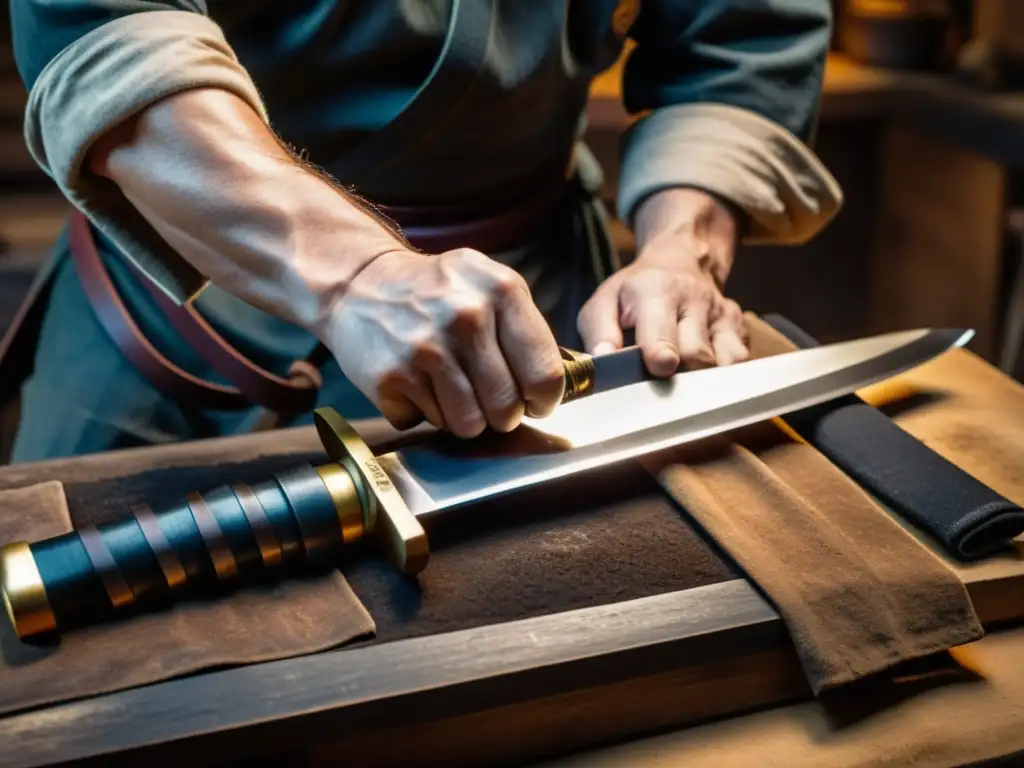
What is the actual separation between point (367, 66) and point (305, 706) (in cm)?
49

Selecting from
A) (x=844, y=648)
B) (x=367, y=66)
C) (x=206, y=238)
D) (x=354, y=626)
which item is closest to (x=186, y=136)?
(x=206, y=238)

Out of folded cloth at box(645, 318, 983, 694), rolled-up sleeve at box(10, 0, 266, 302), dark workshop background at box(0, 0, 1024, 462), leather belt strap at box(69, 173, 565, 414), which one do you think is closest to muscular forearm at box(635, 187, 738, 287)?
leather belt strap at box(69, 173, 565, 414)

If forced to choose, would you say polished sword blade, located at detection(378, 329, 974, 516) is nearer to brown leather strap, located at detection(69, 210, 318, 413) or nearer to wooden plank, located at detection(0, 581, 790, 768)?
wooden plank, located at detection(0, 581, 790, 768)

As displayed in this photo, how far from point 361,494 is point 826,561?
26 centimetres

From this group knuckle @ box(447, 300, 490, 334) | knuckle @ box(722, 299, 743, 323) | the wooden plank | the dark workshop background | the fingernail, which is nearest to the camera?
the wooden plank

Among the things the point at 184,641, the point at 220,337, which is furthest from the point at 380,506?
the point at 220,337

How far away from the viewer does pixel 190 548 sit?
22.8 inches

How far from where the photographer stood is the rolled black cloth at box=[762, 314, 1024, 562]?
651 mm

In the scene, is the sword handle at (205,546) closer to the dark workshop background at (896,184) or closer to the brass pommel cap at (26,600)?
the brass pommel cap at (26,600)

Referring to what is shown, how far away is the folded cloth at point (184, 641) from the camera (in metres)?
0.53

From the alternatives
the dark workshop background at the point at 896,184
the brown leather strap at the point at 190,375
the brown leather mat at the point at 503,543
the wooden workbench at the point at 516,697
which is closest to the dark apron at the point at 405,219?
the brown leather strap at the point at 190,375

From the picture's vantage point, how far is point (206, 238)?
710 millimetres

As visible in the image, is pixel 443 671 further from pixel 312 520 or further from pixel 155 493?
pixel 155 493

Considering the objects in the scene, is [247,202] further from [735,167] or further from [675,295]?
[735,167]
